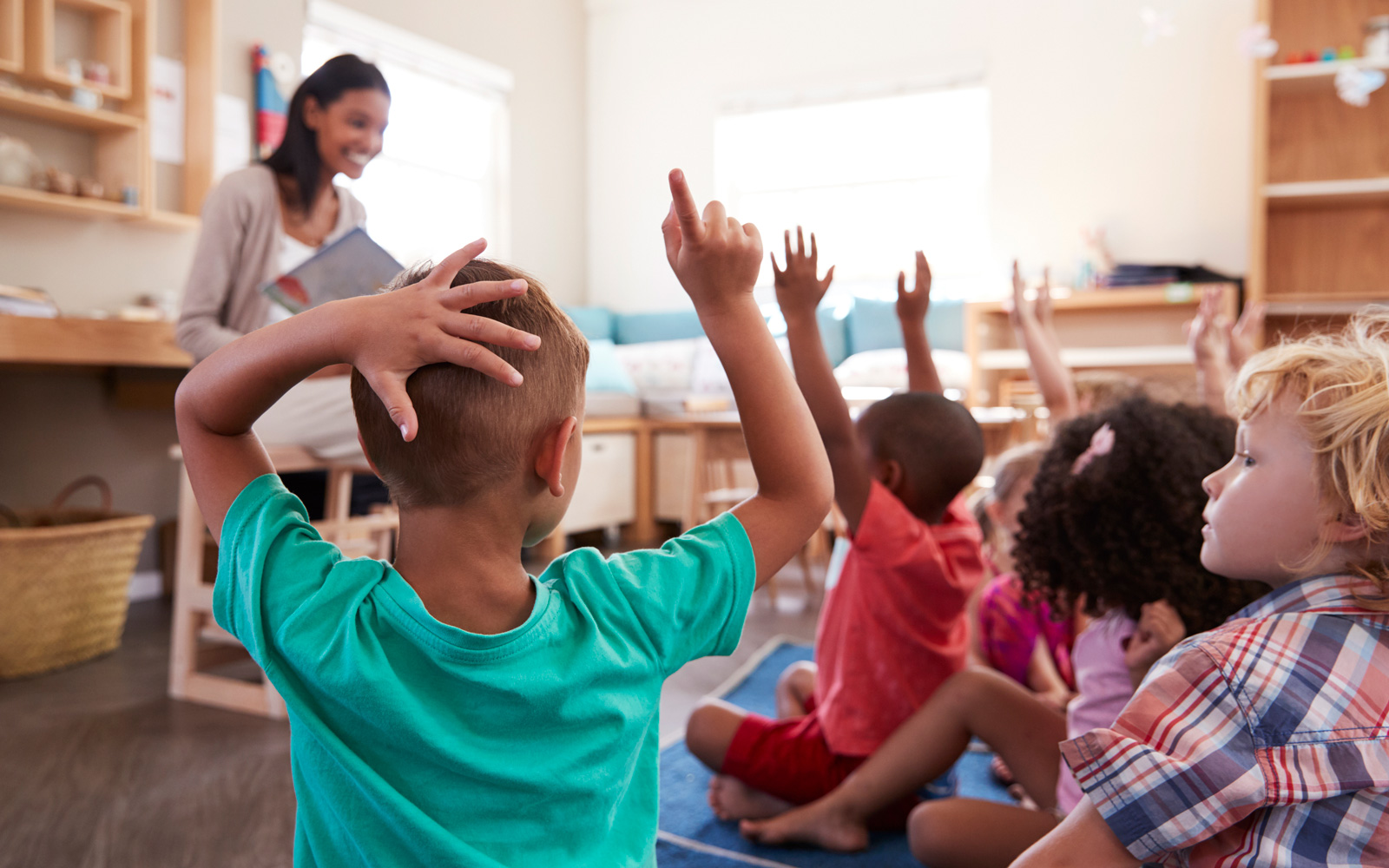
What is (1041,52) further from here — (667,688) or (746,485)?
(667,688)

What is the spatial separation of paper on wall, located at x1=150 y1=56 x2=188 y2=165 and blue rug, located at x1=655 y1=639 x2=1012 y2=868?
274 centimetres

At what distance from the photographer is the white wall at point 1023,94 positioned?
14.0ft

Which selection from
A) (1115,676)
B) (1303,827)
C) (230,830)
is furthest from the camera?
(230,830)

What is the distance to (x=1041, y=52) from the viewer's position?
4566 mm

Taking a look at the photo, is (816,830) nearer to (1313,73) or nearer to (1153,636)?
(1153,636)

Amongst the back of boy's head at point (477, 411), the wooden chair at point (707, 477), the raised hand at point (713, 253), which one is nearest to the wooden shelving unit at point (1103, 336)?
the wooden chair at point (707, 477)

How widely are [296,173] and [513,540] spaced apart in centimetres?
162

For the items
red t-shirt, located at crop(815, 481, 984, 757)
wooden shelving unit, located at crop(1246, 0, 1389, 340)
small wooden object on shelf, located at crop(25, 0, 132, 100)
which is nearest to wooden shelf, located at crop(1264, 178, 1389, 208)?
wooden shelving unit, located at crop(1246, 0, 1389, 340)

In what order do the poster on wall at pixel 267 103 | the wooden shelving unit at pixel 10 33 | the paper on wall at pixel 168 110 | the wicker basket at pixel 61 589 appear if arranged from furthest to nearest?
the poster on wall at pixel 267 103 < the paper on wall at pixel 168 110 < the wooden shelving unit at pixel 10 33 < the wicker basket at pixel 61 589

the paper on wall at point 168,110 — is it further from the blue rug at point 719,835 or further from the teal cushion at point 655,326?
the blue rug at point 719,835

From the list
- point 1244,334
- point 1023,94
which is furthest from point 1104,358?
point 1244,334

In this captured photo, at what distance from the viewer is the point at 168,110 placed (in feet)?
10.7

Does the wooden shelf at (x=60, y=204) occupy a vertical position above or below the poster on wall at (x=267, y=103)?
below

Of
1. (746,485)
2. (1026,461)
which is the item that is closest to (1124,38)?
(746,485)
